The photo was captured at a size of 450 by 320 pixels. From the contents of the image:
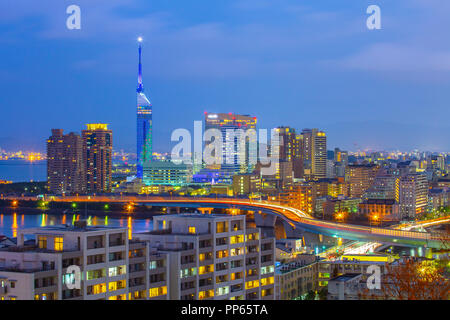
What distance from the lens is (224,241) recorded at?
634 cm

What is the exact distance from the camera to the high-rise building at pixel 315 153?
4769 cm

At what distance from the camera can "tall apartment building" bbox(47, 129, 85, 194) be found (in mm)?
35875

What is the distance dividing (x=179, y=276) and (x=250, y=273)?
118 centimetres

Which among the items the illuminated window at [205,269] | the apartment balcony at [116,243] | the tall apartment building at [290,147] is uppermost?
the tall apartment building at [290,147]

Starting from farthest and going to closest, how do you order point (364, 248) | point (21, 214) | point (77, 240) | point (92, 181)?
point (92, 181) → point (21, 214) → point (364, 248) → point (77, 240)

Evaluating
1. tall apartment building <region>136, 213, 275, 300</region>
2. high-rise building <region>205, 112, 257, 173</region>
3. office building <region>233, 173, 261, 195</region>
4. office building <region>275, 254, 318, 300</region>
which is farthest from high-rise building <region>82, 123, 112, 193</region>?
tall apartment building <region>136, 213, 275, 300</region>

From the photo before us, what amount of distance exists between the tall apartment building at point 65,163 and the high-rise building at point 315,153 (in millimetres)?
17275

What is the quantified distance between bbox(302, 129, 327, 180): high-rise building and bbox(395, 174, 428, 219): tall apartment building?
67.1 feet

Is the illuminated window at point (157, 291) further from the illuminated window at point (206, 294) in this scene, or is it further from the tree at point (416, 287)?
the tree at point (416, 287)

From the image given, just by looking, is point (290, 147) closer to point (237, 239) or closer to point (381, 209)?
point (381, 209)

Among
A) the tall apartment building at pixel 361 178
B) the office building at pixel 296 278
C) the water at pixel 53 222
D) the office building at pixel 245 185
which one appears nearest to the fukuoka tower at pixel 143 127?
the office building at pixel 245 185
